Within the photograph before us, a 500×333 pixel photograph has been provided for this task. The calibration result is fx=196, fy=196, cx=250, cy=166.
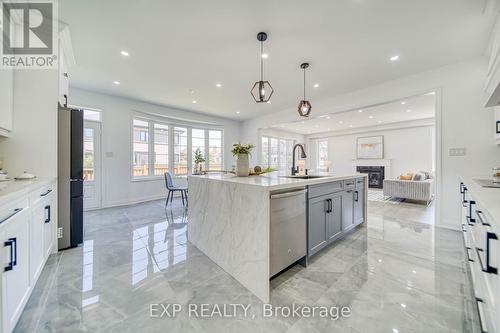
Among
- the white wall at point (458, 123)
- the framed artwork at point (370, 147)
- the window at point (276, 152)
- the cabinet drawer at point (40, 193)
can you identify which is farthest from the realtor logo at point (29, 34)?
the framed artwork at point (370, 147)

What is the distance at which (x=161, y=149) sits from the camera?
244 inches

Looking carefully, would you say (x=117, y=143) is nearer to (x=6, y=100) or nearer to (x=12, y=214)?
(x=6, y=100)

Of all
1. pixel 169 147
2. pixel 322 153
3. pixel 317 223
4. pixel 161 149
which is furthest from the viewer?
pixel 322 153

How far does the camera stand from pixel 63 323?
1.39 meters

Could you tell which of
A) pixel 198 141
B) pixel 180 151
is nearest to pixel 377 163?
pixel 198 141

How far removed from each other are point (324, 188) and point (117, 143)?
208 inches

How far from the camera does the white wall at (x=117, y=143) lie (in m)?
4.83

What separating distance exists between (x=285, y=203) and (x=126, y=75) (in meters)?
4.02

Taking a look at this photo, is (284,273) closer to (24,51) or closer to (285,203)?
(285,203)

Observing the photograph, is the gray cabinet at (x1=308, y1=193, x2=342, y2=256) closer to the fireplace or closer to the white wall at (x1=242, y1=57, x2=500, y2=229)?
the white wall at (x1=242, y1=57, x2=500, y2=229)

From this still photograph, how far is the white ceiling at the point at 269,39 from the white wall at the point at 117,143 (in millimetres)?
556

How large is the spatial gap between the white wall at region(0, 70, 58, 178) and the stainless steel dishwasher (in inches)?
109

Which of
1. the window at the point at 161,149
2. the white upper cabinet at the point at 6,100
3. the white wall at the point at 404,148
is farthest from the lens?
the white wall at the point at 404,148

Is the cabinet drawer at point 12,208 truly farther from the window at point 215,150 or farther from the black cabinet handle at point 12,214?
the window at point 215,150
